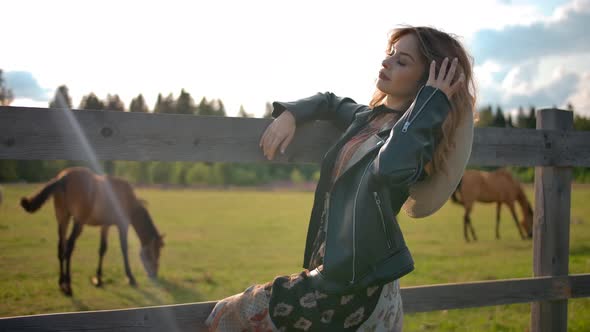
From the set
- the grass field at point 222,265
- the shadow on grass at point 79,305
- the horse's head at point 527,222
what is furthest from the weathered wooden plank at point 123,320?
the horse's head at point 527,222

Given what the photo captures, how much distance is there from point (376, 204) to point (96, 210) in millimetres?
7080

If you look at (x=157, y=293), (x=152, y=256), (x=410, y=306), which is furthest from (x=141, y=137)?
(x=152, y=256)

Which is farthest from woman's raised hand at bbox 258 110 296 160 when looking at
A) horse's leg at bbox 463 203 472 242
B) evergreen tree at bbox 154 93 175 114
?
evergreen tree at bbox 154 93 175 114

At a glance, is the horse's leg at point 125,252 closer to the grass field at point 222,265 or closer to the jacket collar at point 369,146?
the grass field at point 222,265

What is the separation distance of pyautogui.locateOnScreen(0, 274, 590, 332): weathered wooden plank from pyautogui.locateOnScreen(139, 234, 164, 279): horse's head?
5795mm

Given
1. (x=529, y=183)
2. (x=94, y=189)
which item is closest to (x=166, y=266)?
(x=94, y=189)

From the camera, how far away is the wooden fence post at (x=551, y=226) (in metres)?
3.29

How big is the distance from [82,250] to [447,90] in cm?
1067

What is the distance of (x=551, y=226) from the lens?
334 centimetres

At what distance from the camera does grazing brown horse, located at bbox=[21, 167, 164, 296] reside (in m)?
7.18

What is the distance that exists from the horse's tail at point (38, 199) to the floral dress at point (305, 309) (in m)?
5.89

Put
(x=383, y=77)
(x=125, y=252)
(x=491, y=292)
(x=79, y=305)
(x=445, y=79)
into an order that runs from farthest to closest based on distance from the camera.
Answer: (x=125, y=252)
(x=79, y=305)
(x=491, y=292)
(x=383, y=77)
(x=445, y=79)

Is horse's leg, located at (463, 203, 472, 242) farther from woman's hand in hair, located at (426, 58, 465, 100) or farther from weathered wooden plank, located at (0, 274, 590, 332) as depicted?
woman's hand in hair, located at (426, 58, 465, 100)

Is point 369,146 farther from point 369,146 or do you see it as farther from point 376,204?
point 376,204
